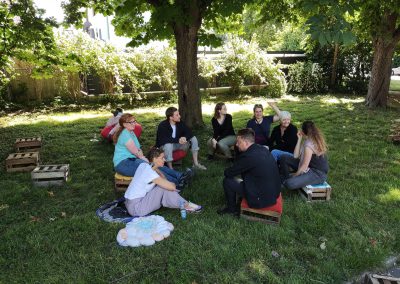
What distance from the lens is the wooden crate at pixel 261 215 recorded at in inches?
184

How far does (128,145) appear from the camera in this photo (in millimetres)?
5883

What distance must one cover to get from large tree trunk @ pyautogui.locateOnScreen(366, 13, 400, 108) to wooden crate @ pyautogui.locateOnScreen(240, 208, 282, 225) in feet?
35.2

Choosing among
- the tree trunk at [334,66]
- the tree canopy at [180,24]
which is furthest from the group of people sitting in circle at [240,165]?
the tree trunk at [334,66]

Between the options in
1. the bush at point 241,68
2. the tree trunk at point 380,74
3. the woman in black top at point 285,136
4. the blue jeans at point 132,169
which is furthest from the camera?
the bush at point 241,68

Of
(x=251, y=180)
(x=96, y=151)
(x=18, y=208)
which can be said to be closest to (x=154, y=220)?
(x=251, y=180)

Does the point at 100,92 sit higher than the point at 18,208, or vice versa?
the point at 100,92

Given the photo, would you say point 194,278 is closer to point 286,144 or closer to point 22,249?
point 22,249

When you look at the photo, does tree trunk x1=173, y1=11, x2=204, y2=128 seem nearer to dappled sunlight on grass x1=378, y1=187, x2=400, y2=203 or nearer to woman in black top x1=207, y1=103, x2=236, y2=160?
woman in black top x1=207, y1=103, x2=236, y2=160

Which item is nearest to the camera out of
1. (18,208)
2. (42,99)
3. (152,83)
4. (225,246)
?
(225,246)

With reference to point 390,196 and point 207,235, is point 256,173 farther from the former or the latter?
point 390,196

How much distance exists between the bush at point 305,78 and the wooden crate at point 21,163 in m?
13.9

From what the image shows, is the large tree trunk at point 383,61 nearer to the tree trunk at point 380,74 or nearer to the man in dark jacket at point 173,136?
the tree trunk at point 380,74

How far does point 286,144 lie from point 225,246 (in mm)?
3047

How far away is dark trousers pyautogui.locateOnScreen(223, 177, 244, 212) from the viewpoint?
4892mm
